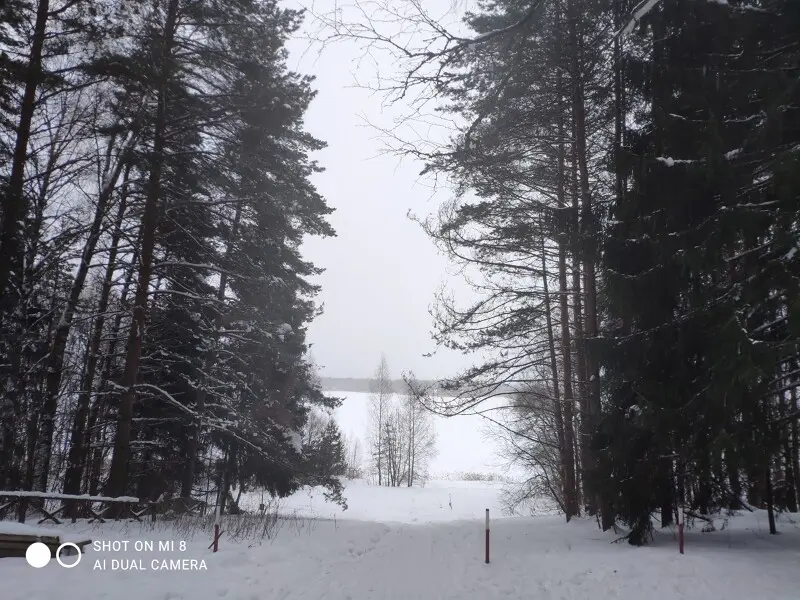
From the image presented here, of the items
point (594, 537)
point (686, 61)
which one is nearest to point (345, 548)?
point (594, 537)

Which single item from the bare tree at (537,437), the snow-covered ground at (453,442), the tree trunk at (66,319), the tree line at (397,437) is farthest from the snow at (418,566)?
the snow-covered ground at (453,442)

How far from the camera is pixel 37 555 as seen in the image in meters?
5.77

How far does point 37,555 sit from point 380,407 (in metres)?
40.8

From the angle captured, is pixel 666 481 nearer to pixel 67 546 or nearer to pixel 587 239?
pixel 587 239

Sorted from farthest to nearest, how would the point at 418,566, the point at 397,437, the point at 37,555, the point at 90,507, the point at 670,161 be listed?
the point at 397,437 < the point at 90,507 < the point at 418,566 < the point at 670,161 < the point at 37,555

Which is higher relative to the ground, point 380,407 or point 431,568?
point 380,407

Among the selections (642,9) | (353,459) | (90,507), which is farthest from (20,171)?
(353,459)

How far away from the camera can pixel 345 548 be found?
8641 mm

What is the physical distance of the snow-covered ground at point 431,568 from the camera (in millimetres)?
5449

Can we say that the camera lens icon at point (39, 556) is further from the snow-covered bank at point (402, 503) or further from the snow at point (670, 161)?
the snow-covered bank at point (402, 503)

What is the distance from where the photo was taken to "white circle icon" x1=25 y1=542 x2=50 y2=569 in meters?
5.72

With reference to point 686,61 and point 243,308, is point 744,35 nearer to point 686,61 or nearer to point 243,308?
point 686,61

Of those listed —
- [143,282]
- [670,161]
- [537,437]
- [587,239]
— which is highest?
[670,161]

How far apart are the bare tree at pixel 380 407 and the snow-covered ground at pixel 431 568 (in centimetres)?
3566
